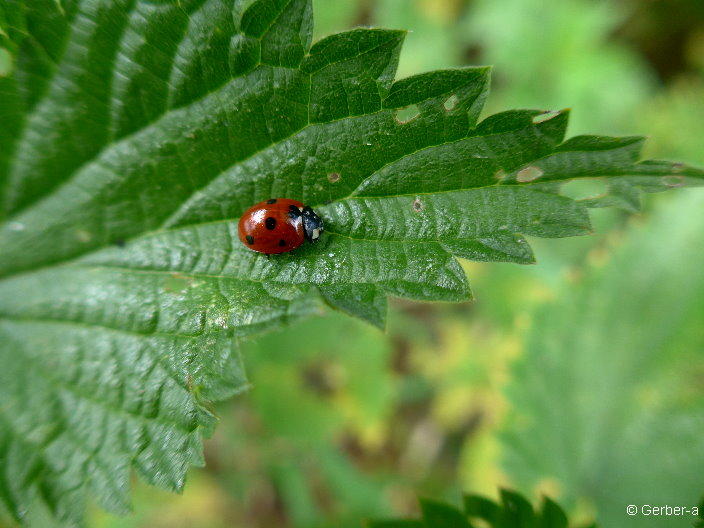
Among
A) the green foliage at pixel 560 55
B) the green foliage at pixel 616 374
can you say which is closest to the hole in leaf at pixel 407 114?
the green foliage at pixel 616 374

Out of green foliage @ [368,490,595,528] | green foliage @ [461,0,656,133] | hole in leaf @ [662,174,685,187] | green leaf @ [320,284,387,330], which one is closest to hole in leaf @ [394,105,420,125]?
green leaf @ [320,284,387,330]

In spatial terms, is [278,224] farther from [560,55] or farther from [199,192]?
[560,55]

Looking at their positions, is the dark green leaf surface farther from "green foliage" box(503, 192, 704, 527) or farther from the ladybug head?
"green foliage" box(503, 192, 704, 527)

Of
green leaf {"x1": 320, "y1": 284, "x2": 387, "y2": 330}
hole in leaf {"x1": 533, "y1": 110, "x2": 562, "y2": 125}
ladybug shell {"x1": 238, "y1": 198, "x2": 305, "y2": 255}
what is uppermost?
hole in leaf {"x1": 533, "y1": 110, "x2": 562, "y2": 125}

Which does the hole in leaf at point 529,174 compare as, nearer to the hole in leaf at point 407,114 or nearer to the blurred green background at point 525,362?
the hole in leaf at point 407,114

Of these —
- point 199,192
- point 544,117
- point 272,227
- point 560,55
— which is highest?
point 560,55

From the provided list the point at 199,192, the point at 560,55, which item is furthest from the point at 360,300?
the point at 560,55
